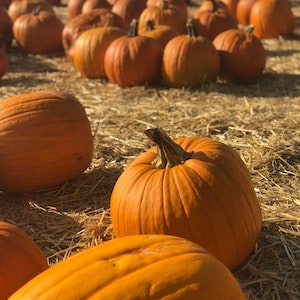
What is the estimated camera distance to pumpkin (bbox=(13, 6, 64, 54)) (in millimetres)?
8648

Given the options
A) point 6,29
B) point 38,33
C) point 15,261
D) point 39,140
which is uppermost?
point 15,261

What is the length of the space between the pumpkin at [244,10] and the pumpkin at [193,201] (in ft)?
24.0

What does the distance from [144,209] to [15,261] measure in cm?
69

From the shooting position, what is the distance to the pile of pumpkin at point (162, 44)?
6.33 meters

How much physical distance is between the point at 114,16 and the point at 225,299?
686 cm

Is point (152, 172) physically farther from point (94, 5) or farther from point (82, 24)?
point (94, 5)

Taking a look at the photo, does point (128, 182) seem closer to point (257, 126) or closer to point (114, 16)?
point (257, 126)

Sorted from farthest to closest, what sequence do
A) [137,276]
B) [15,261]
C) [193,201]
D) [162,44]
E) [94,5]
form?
1. [94,5]
2. [162,44]
3. [193,201]
4. [15,261]
5. [137,276]

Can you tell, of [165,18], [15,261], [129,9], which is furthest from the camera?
[129,9]

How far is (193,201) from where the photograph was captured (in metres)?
2.74

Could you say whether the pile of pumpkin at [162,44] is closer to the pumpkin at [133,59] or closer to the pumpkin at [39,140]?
the pumpkin at [133,59]

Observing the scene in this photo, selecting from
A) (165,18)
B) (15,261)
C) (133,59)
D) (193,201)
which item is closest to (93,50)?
(133,59)

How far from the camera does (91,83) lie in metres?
Result: 6.99

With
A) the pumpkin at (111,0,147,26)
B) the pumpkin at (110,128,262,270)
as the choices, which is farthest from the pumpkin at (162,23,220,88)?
the pumpkin at (110,128,262,270)
